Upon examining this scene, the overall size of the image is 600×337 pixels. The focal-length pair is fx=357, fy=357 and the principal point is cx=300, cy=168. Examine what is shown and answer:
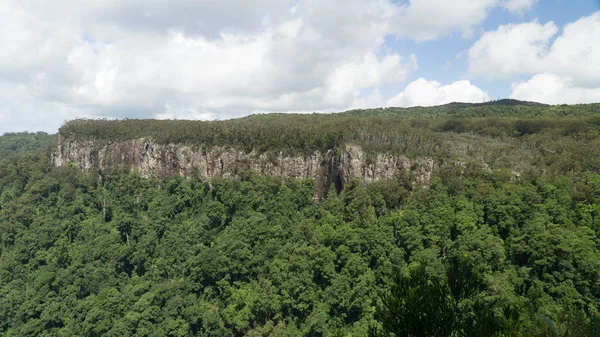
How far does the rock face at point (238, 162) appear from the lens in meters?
56.9

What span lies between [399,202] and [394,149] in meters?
9.48

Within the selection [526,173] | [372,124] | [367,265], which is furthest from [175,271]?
[526,173]

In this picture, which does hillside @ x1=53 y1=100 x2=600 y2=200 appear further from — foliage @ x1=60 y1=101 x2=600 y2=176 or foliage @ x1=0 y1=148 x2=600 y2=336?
foliage @ x1=0 y1=148 x2=600 y2=336

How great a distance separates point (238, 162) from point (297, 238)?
23.6 m

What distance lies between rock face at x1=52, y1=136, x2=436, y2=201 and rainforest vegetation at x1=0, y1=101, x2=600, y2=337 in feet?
6.61

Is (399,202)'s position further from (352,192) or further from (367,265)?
(367,265)

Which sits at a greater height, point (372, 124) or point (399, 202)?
point (372, 124)

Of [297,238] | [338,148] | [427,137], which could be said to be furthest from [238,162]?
[427,137]

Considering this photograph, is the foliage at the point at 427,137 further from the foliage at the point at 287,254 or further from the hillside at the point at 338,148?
the foliage at the point at 287,254

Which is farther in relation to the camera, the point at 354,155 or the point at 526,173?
the point at 354,155

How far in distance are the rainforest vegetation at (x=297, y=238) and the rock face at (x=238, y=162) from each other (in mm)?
2015

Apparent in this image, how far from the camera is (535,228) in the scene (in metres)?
39.3

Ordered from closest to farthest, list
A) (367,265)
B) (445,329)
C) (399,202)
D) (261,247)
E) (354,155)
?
(445,329), (367,265), (261,247), (399,202), (354,155)

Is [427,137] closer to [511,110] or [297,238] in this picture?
[297,238]
